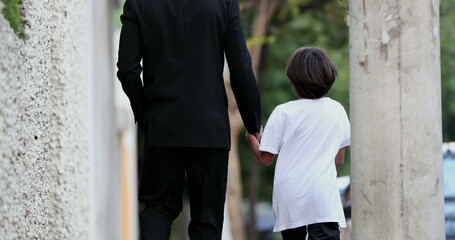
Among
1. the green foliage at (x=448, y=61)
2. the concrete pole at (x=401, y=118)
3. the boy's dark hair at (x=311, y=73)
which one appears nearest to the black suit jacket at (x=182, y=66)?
the boy's dark hair at (x=311, y=73)

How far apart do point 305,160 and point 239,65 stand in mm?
576

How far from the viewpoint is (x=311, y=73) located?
549cm

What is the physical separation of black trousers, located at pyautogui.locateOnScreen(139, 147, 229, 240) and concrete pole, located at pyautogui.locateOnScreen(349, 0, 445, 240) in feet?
4.12

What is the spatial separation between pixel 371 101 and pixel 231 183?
1330 centimetres

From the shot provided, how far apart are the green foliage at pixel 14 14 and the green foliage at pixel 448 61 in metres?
8.61

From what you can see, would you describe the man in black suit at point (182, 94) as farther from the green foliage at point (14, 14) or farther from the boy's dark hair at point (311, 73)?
the green foliage at point (14, 14)

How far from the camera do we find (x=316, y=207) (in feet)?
17.8

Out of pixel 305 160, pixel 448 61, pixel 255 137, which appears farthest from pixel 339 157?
pixel 448 61

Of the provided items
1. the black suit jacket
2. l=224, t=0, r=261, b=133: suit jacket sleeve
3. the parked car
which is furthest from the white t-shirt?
the parked car

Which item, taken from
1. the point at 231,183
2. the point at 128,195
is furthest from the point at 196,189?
the point at 128,195

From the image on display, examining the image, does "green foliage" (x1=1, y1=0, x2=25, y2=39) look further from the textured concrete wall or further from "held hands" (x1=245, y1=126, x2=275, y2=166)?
"held hands" (x1=245, y1=126, x2=275, y2=166)

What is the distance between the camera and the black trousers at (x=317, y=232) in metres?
5.38

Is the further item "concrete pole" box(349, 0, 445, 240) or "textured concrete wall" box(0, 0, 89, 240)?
"textured concrete wall" box(0, 0, 89, 240)

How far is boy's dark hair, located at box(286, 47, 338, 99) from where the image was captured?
5500 mm
